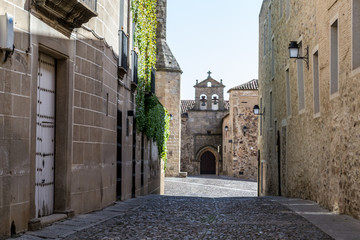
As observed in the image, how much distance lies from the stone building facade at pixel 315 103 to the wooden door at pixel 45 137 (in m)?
4.72

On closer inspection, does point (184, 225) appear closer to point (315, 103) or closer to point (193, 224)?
point (193, 224)

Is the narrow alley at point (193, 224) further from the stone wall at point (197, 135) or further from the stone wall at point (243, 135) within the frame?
the stone wall at point (197, 135)

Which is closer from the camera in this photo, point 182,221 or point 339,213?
point 182,221

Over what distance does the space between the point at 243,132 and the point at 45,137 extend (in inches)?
1548

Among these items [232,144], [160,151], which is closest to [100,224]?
[160,151]

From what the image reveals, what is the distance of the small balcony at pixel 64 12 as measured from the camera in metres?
6.93

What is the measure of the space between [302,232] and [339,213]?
250 cm

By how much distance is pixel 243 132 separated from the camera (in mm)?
46219

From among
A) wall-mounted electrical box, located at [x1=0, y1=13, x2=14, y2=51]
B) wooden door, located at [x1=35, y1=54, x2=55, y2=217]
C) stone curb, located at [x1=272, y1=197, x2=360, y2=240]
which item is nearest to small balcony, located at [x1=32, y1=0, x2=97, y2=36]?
wooden door, located at [x1=35, y1=54, x2=55, y2=217]

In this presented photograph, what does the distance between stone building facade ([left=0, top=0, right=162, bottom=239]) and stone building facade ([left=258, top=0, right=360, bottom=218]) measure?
4360mm

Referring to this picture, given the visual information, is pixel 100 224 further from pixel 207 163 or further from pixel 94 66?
pixel 207 163

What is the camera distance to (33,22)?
22.0ft

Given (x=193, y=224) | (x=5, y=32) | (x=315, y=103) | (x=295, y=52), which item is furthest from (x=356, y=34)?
(x=5, y=32)

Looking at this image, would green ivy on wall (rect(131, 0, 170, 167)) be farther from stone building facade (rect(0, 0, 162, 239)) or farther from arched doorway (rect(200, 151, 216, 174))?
arched doorway (rect(200, 151, 216, 174))
